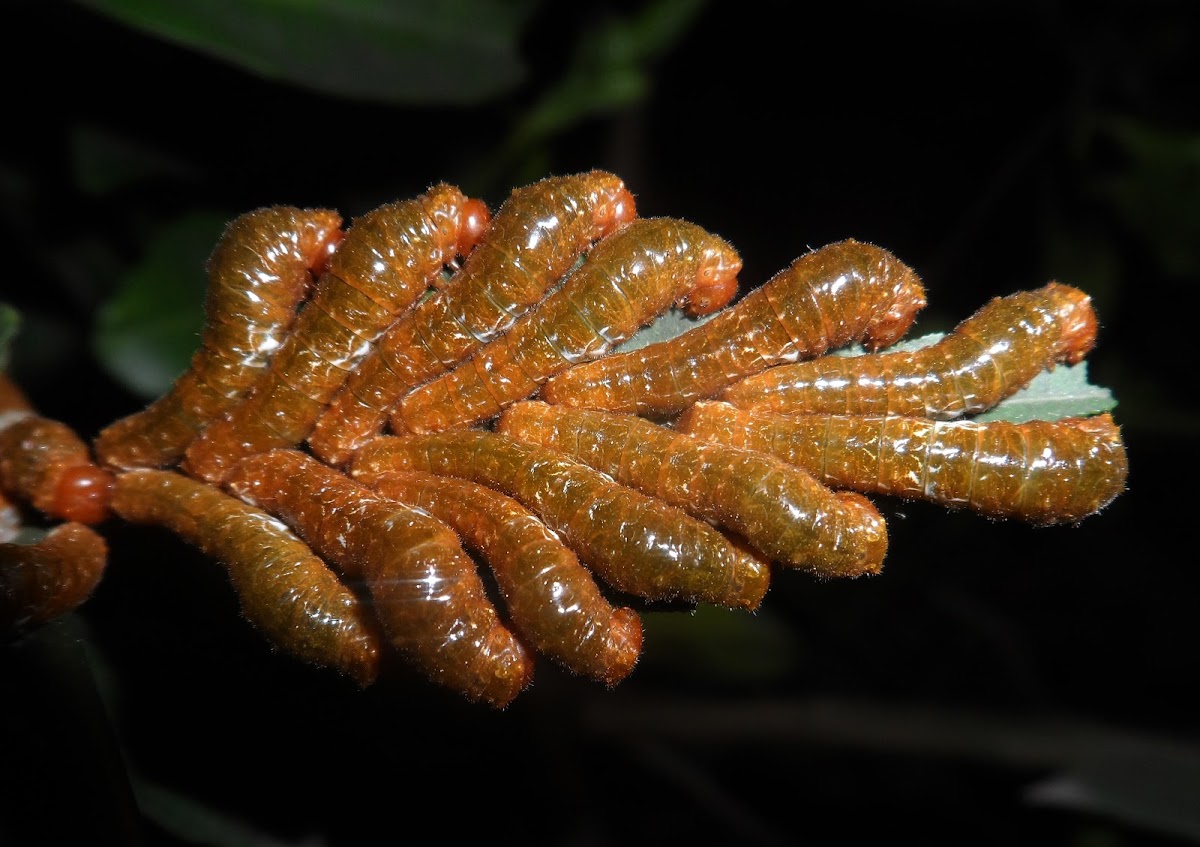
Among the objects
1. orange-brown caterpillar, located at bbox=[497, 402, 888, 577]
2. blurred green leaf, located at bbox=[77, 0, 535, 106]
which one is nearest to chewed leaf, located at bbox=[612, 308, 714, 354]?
orange-brown caterpillar, located at bbox=[497, 402, 888, 577]

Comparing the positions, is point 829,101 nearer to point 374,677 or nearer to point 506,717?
point 506,717

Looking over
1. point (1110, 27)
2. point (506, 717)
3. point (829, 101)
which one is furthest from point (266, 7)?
point (1110, 27)

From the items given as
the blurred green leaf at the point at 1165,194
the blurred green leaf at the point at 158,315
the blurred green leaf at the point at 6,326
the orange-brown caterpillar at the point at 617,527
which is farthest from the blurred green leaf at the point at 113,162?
the blurred green leaf at the point at 1165,194

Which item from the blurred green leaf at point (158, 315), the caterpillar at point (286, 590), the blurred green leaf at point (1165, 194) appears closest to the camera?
the caterpillar at point (286, 590)

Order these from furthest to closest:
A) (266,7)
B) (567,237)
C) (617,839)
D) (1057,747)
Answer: (617,839)
(1057,747)
(266,7)
(567,237)

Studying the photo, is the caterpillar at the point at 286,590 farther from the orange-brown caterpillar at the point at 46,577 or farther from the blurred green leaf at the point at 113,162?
the blurred green leaf at the point at 113,162

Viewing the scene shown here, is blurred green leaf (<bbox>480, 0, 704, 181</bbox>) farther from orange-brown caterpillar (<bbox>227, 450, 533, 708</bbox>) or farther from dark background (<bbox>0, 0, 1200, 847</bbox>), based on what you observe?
orange-brown caterpillar (<bbox>227, 450, 533, 708</bbox>)
